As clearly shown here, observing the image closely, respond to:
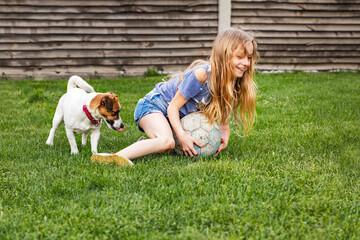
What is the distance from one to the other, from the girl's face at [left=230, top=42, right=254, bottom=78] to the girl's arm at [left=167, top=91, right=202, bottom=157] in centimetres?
54

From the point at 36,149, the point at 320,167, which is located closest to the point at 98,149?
the point at 36,149

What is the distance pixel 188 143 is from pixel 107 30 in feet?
24.6

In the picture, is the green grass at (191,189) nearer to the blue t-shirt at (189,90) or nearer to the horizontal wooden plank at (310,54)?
the blue t-shirt at (189,90)

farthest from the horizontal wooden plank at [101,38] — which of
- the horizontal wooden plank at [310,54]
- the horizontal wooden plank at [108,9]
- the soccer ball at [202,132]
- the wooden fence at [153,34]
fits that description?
the soccer ball at [202,132]

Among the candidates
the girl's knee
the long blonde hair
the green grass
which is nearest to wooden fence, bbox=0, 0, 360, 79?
the green grass

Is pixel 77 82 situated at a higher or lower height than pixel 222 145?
higher

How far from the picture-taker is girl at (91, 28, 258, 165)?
3668 millimetres

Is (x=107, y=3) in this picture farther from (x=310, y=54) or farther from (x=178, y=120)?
(x=178, y=120)

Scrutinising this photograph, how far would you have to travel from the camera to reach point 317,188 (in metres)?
3.01

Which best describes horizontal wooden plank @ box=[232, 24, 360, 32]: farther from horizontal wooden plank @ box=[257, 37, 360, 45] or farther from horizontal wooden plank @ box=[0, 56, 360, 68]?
horizontal wooden plank @ box=[0, 56, 360, 68]

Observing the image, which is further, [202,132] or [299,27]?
[299,27]

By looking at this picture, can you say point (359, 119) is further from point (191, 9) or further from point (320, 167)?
point (191, 9)

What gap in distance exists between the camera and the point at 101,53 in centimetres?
1062

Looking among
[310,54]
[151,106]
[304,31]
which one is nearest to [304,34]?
[304,31]
